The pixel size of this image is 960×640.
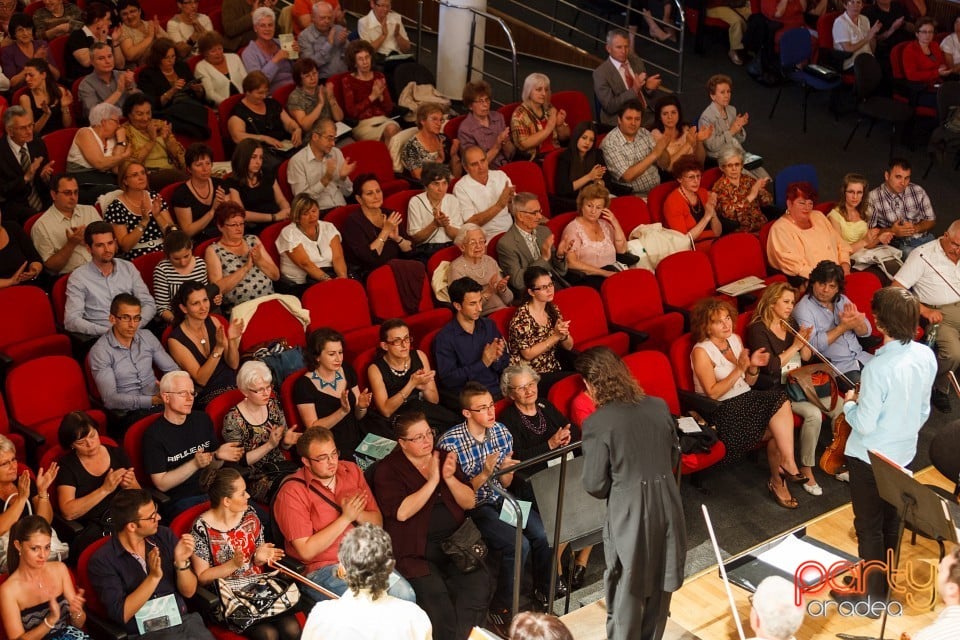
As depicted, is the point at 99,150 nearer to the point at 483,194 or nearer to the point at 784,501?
the point at 483,194

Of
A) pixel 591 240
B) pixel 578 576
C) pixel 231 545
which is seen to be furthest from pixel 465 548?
pixel 591 240

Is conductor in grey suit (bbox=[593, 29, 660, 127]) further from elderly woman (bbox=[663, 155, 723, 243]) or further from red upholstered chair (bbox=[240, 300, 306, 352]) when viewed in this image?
red upholstered chair (bbox=[240, 300, 306, 352])

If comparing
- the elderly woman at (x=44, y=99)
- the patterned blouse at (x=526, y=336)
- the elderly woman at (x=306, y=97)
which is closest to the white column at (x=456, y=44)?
the elderly woman at (x=306, y=97)

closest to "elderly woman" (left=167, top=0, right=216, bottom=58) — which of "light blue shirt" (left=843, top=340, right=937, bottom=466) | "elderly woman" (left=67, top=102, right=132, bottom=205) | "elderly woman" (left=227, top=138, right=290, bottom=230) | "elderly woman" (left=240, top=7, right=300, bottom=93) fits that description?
"elderly woman" (left=240, top=7, right=300, bottom=93)

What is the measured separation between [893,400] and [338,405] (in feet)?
7.30

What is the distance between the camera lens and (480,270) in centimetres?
584

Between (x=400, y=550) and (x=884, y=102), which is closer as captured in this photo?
(x=400, y=550)

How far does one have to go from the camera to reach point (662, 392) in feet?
17.6

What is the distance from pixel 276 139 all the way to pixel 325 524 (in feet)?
11.3

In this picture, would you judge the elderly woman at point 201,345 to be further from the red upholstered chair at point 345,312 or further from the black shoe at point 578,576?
the black shoe at point 578,576

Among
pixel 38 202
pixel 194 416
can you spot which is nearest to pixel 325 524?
pixel 194 416

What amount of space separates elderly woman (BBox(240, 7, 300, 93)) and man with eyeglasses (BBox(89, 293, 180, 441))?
10.2ft

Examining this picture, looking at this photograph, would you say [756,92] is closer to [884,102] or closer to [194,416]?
[884,102]

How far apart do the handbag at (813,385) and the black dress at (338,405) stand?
209 cm
